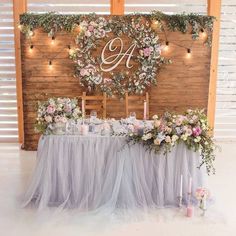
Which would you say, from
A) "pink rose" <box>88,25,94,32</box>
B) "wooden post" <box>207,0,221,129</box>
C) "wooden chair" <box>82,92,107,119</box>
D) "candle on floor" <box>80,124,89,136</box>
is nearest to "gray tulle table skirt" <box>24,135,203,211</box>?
"candle on floor" <box>80,124,89,136</box>

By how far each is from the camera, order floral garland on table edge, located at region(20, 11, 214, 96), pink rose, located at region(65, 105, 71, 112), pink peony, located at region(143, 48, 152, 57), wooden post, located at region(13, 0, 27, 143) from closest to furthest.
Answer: pink rose, located at region(65, 105, 71, 112)
floral garland on table edge, located at region(20, 11, 214, 96)
pink peony, located at region(143, 48, 152, 57)
wooden post, located at region(13, 0, 27, 143)

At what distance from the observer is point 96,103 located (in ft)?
21.5

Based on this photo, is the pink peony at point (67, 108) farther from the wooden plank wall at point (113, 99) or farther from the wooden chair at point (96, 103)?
the wooden plank wall at point (113, 99)

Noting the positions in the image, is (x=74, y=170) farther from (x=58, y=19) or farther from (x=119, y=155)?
(x=58, y=19)

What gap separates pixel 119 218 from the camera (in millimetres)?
4027

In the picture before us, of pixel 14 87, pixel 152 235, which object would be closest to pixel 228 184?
pixel 152 235

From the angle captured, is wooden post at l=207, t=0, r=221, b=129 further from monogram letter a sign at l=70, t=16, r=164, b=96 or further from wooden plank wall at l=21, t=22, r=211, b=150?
monogram letter a sign at l=70, t=16, r=164, b=96

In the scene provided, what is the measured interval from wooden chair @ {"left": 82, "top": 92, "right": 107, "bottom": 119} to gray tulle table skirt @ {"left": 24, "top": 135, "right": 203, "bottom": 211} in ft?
6.83

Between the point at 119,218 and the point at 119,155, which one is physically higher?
the point at 119,155

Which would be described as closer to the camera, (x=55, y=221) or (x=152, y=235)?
(x=152, y=235)

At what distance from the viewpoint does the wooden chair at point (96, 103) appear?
6328 millimetres

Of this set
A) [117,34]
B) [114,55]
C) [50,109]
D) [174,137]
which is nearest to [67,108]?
[50,109]

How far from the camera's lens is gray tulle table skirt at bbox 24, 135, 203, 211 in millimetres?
4250

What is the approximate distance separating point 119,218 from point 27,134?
326 cm
